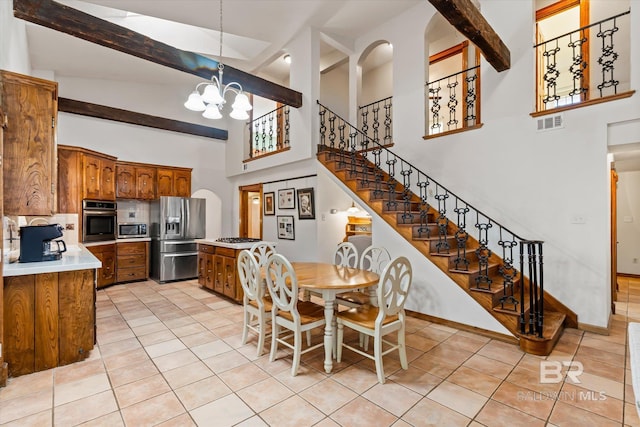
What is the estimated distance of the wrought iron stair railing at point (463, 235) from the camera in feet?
10.1

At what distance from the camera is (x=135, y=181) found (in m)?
6.32

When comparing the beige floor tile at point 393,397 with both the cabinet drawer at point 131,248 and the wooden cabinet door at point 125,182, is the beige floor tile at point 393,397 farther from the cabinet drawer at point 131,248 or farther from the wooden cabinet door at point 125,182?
the wooden cabinet door at point 125,182

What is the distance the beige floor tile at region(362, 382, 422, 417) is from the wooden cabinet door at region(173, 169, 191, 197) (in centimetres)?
617

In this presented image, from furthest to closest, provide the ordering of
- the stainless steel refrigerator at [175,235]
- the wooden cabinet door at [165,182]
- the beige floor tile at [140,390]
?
1. the wooden cabinet door at [165,182]
2. the stainless steel refrigerator at [175,235]
3. the beige floor tile at [140,390]

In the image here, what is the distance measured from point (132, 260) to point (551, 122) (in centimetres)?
738

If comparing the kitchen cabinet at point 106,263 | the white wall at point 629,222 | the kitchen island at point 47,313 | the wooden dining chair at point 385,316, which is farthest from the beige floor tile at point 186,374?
the white wall at point 629,222

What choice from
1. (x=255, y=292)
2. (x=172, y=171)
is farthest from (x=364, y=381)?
(x=172, y=171)

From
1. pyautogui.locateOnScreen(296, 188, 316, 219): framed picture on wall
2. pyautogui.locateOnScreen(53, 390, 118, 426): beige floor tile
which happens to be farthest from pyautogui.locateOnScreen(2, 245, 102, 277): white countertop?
pyautogui.locateOnScreen(296, 188, 316, 219): framed picture on wall

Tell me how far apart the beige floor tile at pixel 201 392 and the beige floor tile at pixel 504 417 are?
1.78 meters

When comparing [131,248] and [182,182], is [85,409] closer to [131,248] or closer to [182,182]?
[131,248]

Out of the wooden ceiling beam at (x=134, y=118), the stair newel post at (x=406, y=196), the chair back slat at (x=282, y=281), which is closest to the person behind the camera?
the chair back slat at (x=282, y=281)

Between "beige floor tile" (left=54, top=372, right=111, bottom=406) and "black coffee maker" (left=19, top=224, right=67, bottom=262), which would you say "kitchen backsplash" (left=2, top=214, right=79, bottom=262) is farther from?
"beige floor tile" (left=54, top=372, right=111, bottom=406)

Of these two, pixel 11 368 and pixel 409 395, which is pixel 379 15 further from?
pixel 11 368

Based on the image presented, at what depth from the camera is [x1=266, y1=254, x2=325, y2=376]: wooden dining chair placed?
248cm
